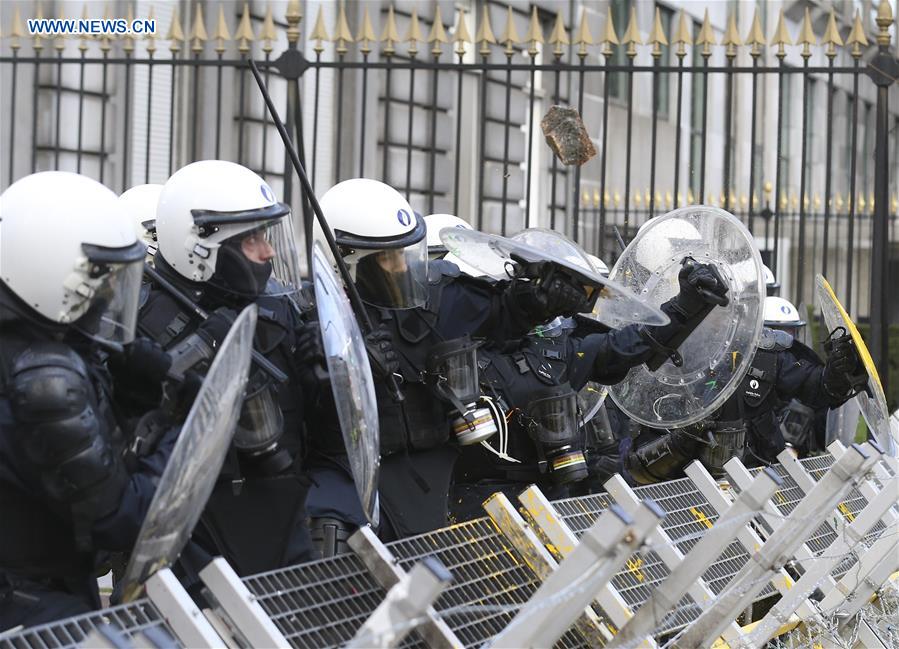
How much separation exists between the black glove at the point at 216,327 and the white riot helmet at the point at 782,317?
176 inches

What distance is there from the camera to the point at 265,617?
2.74 m

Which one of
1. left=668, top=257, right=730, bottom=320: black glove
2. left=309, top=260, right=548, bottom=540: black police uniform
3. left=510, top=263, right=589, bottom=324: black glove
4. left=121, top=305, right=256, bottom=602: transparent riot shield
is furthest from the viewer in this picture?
left=668, top=257, right=730, bottom=320: black glove

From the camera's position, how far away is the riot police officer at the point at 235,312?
383cm

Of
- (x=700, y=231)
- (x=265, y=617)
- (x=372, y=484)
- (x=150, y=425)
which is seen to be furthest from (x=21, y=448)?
(x=700, y=231)

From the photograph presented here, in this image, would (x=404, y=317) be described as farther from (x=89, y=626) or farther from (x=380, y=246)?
(x=89, y=626)

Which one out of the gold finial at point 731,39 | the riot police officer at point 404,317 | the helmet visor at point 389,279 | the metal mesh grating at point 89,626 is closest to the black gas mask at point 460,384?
the riot police officer at point 404,317

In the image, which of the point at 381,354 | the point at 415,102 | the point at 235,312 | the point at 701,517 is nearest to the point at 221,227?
the point at 235,312

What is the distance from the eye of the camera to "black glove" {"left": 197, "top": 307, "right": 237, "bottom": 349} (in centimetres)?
358

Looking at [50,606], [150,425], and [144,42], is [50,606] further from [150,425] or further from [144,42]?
[144,42]

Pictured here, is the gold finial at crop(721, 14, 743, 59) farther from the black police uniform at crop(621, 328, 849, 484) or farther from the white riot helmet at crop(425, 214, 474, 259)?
the white riot helmet at crop(425, 214, 474, 259)

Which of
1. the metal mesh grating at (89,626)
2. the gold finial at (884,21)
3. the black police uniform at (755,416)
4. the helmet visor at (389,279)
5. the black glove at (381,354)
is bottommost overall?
the black police uniform at (755,416)

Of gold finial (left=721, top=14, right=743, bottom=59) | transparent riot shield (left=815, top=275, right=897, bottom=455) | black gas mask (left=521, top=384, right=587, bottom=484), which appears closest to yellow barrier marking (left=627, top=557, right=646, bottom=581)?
black gas mask (left=521, top=384, right=587, bottom=484)

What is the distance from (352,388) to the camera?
11.7ft

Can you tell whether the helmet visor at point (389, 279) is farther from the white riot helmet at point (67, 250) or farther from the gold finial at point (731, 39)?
the gold finial at point (731, 39)
